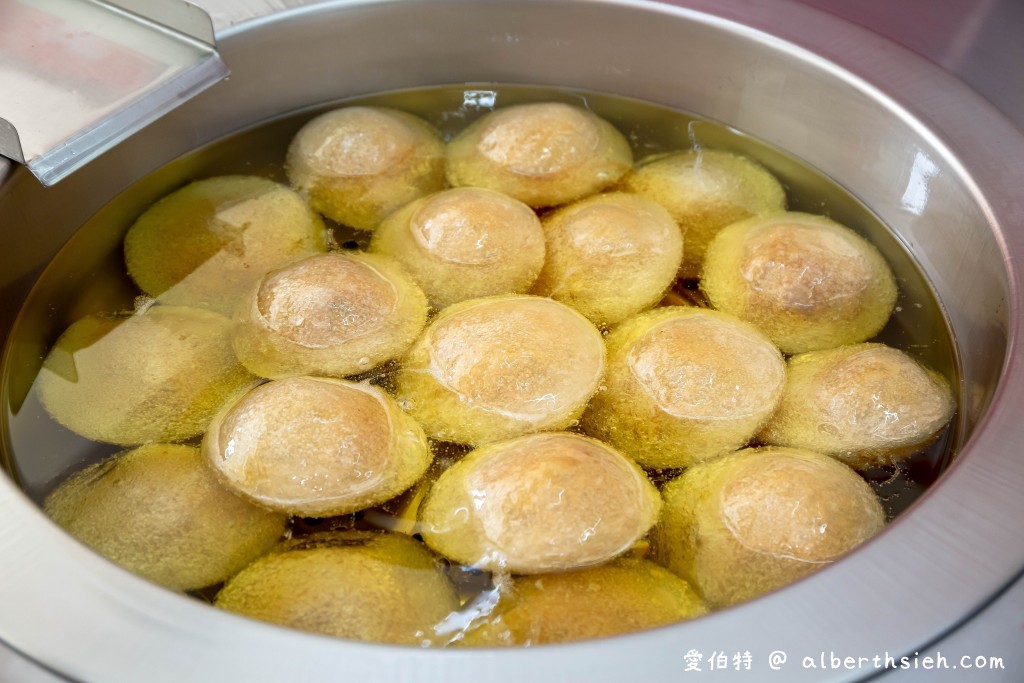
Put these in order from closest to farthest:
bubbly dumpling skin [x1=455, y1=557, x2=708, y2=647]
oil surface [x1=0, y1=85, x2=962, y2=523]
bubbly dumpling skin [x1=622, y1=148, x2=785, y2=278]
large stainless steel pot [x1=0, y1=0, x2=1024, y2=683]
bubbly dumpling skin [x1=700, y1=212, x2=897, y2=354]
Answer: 1. large stainless steel pot [x1=0, y1=0, x2=1024, y2=683]
2. bubbly dumpling skin [x1=455, y1=557, x2=708, y2=647]
3. oil surface [x1=0, y1=85, x2=962, y2=523]
4. bubbly dumpling skin [x1=700, y1=212, x2=897, y2=354]
5. bubbly dumpling skin [x1=622, y1=148, x2=785, y2=278]

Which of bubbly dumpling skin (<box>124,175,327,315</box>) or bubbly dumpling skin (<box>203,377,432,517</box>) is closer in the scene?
bubbly dumpling skin (<box>203,377,432,517</box>)

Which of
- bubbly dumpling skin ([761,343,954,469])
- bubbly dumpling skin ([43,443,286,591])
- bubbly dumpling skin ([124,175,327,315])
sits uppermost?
bubbly dumpling skin ([761,343,954,469])

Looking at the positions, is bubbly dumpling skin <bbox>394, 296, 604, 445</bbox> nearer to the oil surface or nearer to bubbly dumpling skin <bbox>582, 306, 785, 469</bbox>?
bubbly dumpling skin <bbox>582, 306, 785, 469</bbox>

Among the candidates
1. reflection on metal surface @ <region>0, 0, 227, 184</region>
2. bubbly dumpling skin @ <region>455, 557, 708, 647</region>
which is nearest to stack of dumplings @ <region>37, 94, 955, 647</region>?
bubbly dumpling skin @ <region>455, 557, 708, 647</region>

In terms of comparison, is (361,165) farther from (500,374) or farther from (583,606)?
(583,606)

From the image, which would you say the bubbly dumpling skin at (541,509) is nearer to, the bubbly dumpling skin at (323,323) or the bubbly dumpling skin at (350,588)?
the bubbly dumpling skin at (350,588)

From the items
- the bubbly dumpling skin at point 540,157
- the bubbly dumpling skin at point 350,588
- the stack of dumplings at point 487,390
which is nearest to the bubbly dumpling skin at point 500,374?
the stack of dumplings at point 487,390
